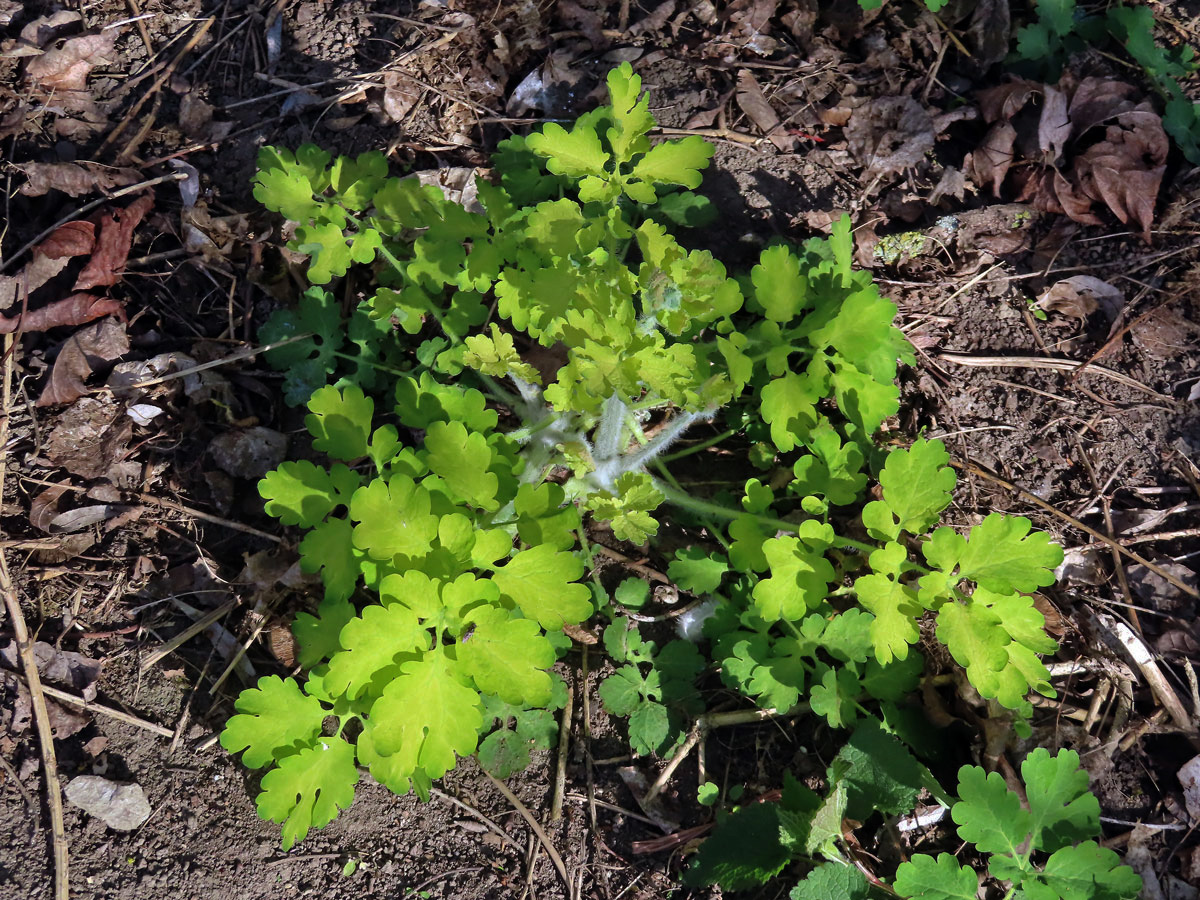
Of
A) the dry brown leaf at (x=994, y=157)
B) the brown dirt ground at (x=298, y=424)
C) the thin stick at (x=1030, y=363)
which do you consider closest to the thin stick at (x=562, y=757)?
the brown dirt ground at (x=298, y=424)

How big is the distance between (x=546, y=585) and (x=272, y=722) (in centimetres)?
79

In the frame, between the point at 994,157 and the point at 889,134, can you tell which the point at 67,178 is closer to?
the point at 889,134

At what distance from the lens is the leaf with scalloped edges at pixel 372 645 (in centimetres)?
177

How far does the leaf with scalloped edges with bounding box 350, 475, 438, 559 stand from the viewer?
1.88 meters

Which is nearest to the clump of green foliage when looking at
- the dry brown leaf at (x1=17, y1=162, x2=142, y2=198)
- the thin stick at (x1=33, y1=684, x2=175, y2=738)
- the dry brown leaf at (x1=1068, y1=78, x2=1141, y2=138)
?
the thin stick at (x1=33, y1=684, x2=175, y2=738)

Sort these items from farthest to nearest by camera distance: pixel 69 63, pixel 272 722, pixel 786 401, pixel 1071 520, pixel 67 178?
1. pixel 69 63
2. pixel 67 178
3. pixel 1071 520
4. pixel 786 401
5. pixel 272 722

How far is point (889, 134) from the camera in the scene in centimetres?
301

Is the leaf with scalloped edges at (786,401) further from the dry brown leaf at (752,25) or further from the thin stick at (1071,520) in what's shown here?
the dry brown leaf at (752,25)

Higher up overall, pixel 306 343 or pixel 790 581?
pixel 306 343

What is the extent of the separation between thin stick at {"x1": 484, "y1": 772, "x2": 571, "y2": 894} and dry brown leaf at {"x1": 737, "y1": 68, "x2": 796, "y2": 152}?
95.7 inches

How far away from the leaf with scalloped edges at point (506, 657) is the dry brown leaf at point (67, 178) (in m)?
2.31

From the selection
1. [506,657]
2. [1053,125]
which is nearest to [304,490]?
[506,657]

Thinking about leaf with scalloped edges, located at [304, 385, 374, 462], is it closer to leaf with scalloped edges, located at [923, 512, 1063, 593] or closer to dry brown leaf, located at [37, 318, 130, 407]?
dry brown leaf, located at [37, 318, 130, 407]

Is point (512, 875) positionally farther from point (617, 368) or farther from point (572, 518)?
point (617, 368)
